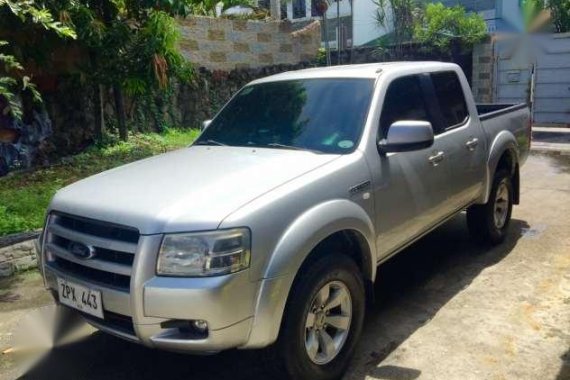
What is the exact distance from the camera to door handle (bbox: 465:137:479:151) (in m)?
4.53

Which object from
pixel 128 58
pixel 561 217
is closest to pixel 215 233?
pixel 561 217

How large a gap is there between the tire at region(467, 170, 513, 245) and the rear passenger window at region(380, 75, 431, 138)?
1326 millimetres

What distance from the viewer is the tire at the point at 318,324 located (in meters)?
2.76

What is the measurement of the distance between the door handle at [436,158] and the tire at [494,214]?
1165 millimetres

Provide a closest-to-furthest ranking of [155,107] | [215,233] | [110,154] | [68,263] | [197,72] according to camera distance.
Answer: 1. [215,233]
2. [68,263]
3. [110,154]
4. [155,107]
5. [197,72]

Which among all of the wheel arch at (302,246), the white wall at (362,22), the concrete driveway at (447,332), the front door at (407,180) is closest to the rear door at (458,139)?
the front door at (407,180)

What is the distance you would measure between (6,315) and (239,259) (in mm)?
2678

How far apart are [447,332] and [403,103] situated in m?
1.63

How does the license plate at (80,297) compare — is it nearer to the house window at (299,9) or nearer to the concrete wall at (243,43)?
the concrete wall at (243,43)

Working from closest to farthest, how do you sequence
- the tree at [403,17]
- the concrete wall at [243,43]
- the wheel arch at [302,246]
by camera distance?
the wheel arch at [302,246] → the concrete wall at [243,43] → the tree at [403,17]

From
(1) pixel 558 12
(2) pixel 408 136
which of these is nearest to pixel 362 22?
(1) pixel 558 12

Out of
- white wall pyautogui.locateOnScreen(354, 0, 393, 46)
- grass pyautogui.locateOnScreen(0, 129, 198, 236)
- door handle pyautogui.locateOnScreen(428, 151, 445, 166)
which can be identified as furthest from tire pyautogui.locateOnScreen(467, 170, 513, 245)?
white wall pyautogui.locateOnScreen(354, 0, 393, 46)

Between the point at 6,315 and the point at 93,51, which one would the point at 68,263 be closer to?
the point at 6,315

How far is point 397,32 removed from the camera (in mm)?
16422
